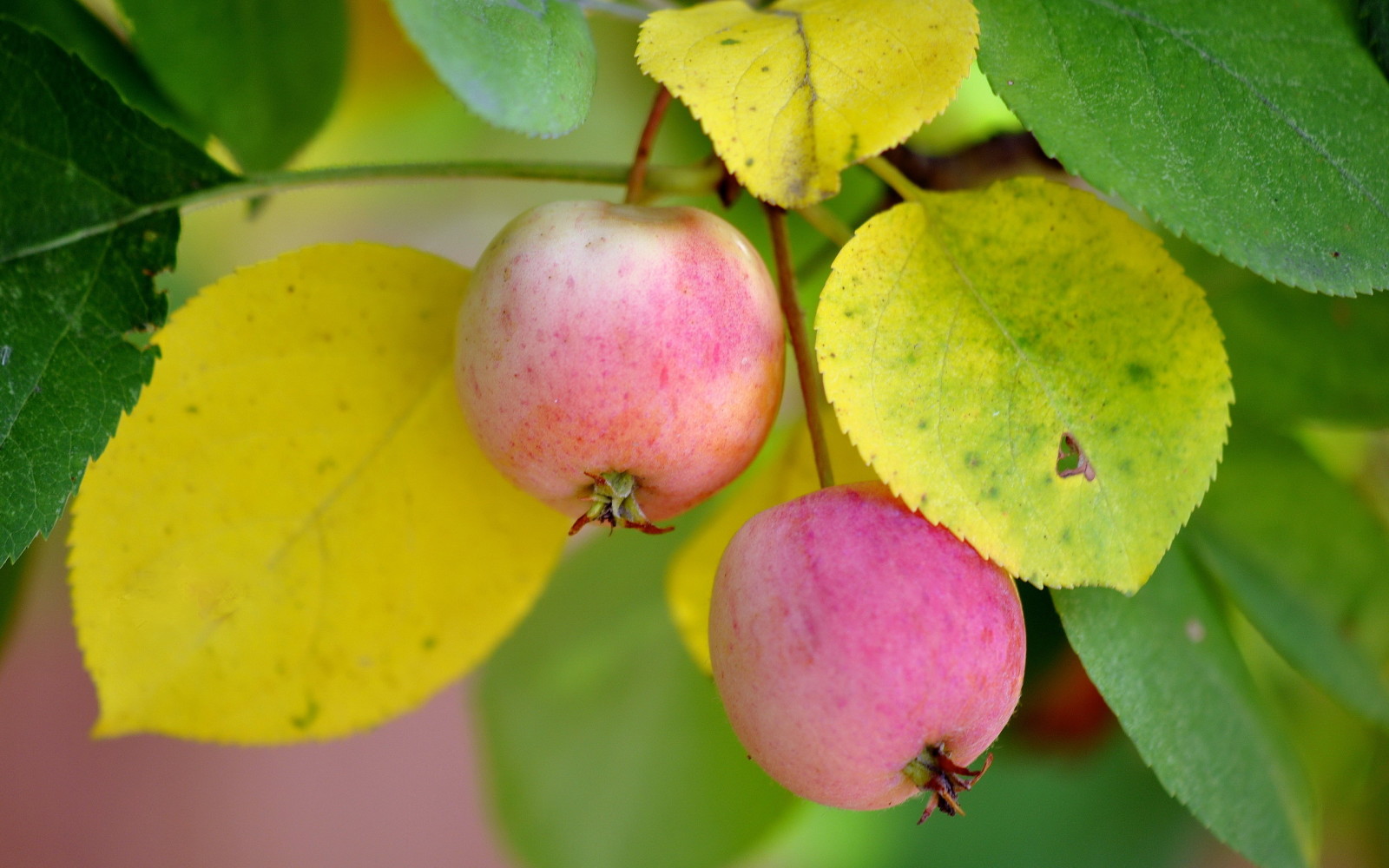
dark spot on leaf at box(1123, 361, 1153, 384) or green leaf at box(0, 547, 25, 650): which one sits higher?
dark spot on leaf at box(1123, 361, 1153, 384)

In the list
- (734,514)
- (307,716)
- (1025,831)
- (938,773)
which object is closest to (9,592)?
(307,716)

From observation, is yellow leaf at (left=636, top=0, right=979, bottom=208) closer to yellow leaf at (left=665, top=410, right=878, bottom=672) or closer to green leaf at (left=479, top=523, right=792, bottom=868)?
yellow leaf at (left=665, top=410, right=878, bottom=672)

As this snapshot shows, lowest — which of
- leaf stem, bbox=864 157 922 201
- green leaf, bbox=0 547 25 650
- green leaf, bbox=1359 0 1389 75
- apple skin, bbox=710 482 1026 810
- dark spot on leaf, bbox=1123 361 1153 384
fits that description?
green leaf, bbox=0 547 25 650

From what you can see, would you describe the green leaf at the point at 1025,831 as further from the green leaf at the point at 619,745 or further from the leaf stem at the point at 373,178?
the leaf stem at the point at 373,178

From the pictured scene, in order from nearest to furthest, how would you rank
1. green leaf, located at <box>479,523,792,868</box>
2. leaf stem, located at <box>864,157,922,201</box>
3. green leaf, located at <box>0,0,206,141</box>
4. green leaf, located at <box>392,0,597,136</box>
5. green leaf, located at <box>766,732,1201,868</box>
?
green leaf, located at <box>392,0,597,136</box> < leaf stem, located at <box>864,157,922,201</box> < green leaf, located at <box>0,0,206,141</box> < green leaf, located at <box>479,523,792,868</box> < green leaf, located at <box>766,732,1201,868</box>

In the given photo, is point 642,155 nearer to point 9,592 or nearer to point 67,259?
point 67,259

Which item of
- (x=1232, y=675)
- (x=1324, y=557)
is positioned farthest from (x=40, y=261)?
(x=1324, y=557)

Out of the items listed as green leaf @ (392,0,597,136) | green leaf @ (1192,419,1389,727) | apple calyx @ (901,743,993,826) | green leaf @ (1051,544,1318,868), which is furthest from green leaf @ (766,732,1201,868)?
green leaf @ (392,0,597,136)

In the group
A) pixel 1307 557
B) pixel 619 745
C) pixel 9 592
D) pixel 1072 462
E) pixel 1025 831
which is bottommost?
pixel 1025 831
